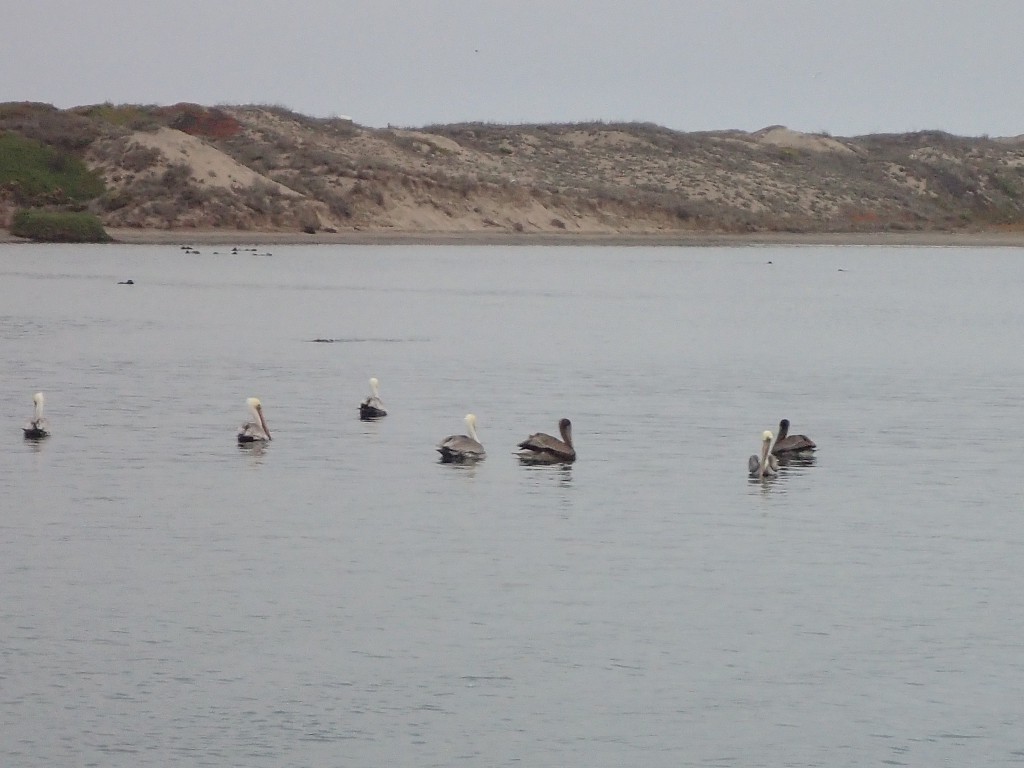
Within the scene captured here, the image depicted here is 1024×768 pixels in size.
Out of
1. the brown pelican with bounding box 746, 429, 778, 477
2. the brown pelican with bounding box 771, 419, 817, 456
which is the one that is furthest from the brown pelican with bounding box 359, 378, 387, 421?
the brown pelican with bounding box 746, 429, 778, 477

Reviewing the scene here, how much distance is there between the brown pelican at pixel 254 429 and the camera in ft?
69.6

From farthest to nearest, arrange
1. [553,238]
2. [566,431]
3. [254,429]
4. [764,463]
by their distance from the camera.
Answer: [553,238], [254,429], [566,431], [764,463]

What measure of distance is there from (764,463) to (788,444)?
53.3 inches

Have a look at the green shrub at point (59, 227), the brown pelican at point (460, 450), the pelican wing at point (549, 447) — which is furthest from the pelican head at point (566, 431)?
the green shrub at point (59, 227)

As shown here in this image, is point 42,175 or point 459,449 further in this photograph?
point 42,175

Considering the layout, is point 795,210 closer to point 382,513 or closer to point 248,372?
point 248,372

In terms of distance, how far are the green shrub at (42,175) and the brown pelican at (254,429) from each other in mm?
59142

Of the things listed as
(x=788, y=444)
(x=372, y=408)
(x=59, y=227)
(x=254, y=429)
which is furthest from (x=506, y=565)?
(x=59, y=227)

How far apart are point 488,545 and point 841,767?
576 cm

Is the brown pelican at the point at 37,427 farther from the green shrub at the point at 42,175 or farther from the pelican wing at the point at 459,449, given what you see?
the green shrub at the point at 42,175

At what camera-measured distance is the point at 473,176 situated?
3605 inches

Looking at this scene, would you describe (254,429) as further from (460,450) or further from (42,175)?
(42,175)

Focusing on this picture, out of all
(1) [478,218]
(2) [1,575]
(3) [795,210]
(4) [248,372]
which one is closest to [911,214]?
(3) [795,210]

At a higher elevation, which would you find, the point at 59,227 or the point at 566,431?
the point at 59,227
